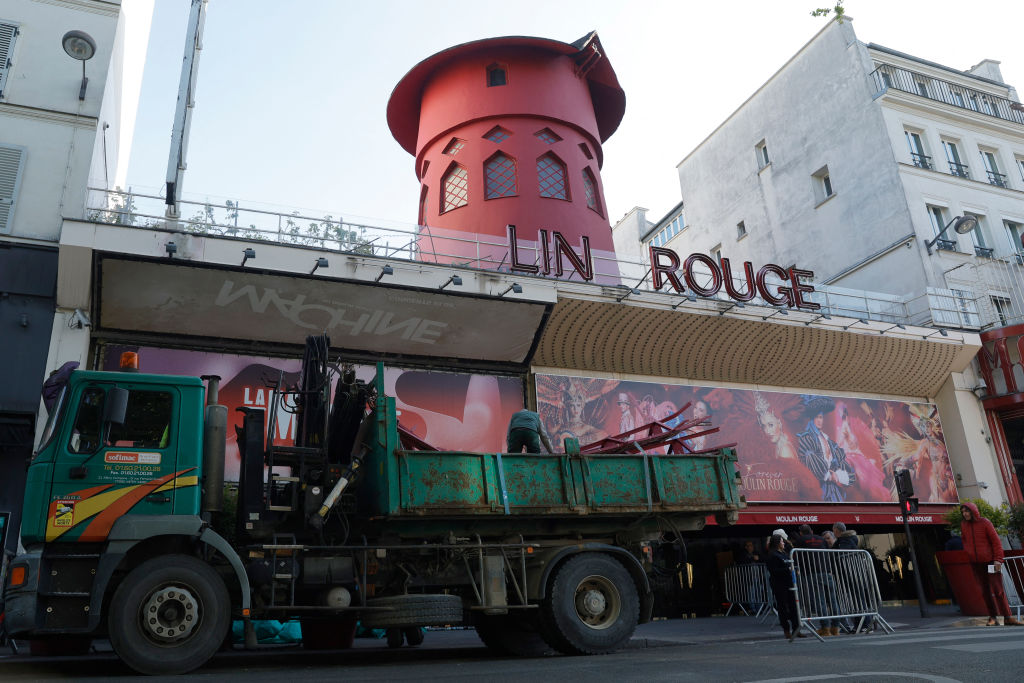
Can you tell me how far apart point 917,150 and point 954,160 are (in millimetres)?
1721

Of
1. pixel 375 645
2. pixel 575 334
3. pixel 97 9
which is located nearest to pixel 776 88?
pixel 575 334

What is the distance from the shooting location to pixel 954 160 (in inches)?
1045

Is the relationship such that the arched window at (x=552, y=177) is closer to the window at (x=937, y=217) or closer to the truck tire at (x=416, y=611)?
the window at (x=937, y=217)

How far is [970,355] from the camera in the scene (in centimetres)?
2278

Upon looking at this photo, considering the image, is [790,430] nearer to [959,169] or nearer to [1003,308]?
[1003,308]

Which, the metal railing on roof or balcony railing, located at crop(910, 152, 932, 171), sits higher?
balcony railing, located at crop(910, 152, 932, 171)

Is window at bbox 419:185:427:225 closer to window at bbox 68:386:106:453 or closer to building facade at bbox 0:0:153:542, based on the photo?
building facade at bbox 0:0:153:542

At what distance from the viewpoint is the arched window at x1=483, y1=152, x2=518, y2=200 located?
2202 cm

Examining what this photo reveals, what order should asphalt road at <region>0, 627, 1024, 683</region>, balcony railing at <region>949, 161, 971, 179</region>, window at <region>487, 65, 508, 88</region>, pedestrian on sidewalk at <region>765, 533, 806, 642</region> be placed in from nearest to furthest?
asphalt road at <region>0, 627, 1024, 683</region> → pedestrian on sidewalk at <region>765, 533, 806, 642</region> → window at <region>487, 65, 508, 88</region> → balcony railing at <region>949, 161, 971, 179</region>

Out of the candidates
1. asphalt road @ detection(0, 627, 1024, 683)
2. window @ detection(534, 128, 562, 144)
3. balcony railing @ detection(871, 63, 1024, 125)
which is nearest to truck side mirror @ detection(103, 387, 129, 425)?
asphalt road @ detection(0, 627, 1024, 683)

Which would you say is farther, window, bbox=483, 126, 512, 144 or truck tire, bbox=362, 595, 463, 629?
window, bbox=483, 126, 512, 144

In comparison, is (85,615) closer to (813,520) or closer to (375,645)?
(375,645)

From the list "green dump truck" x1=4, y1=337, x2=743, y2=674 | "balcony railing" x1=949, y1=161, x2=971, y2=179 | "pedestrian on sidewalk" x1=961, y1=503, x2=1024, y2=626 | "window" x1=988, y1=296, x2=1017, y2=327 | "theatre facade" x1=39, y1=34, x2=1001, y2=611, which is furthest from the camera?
"balcony railing" x1=949, y1=161, x2=971, y2=179

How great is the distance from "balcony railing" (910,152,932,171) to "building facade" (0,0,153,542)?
75.9 ft
